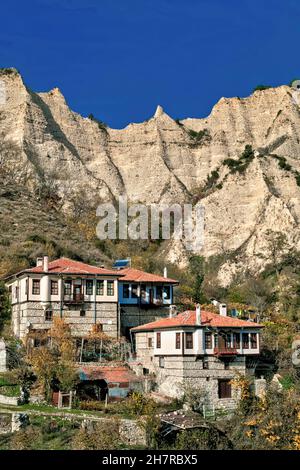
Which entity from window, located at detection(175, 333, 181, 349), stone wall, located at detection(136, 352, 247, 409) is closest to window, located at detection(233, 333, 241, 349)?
stone wall, located at detection(136, 352, 247, 409)

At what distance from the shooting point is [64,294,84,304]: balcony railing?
43.8 m

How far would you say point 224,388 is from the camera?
39812 millimetres

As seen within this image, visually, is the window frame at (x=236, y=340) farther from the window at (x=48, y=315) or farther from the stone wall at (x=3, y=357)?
the stone wall at (x=3, y=357)

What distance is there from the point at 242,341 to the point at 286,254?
3701 cm

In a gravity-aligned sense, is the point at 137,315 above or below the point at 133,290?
below

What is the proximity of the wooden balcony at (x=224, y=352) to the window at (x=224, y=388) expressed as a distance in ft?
4.28

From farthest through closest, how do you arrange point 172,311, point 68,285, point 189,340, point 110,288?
point 172,311
point 110,288
point 68,285
point 189,340

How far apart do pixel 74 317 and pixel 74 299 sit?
98cm

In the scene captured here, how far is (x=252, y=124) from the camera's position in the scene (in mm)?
109438

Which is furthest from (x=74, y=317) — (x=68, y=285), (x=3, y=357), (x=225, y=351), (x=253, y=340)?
(x=253, y=340)

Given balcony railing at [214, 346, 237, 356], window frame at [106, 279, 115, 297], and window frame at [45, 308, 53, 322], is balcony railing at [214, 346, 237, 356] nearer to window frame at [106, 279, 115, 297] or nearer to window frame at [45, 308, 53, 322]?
window frame at [106, 279, 115, 297]

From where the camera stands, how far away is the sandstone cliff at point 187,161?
84.8 meters

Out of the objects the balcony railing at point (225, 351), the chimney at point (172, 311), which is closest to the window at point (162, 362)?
the balcony railing at point (225, 351)

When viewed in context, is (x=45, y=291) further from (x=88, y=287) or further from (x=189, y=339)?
(x=189, y=339)
